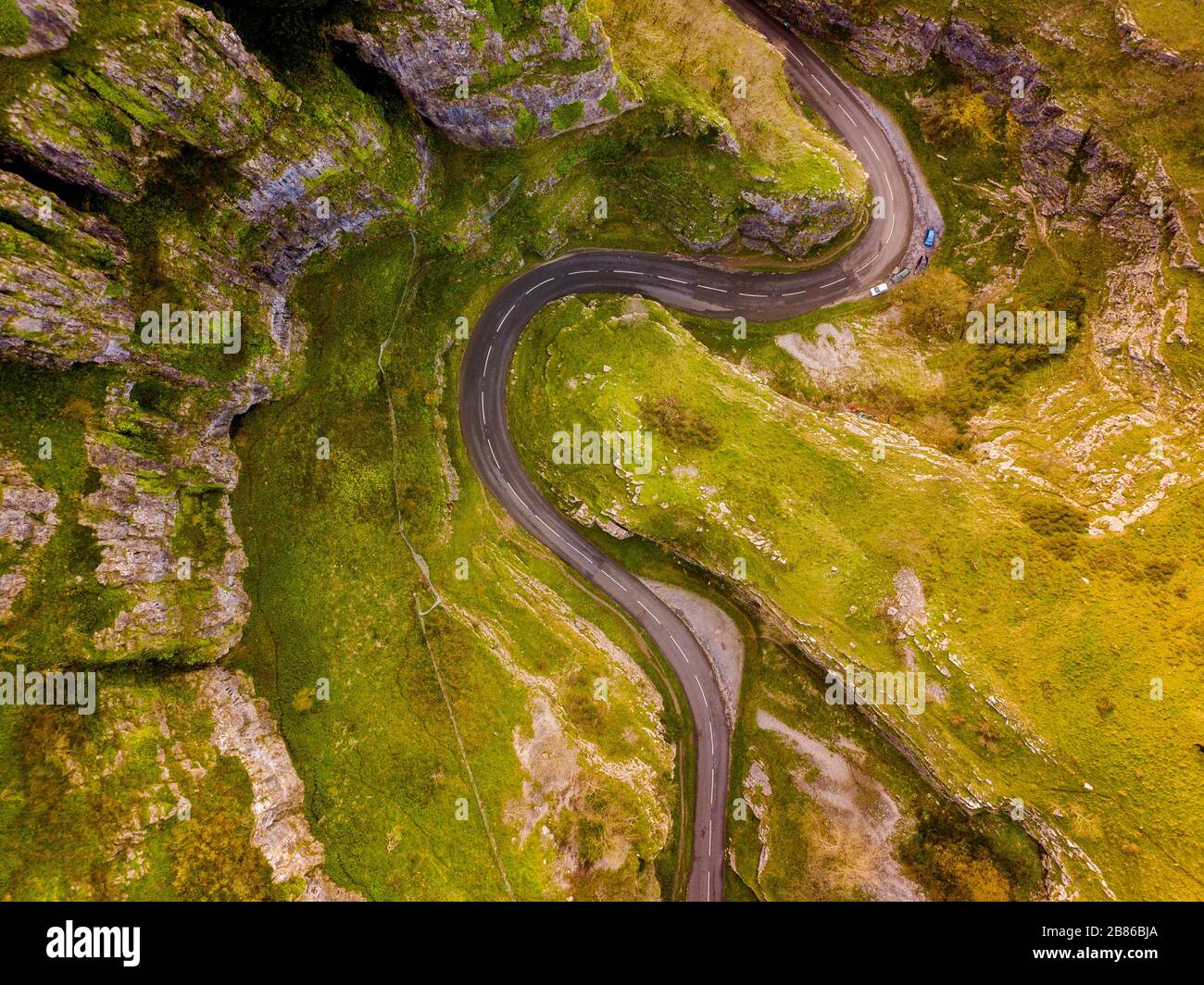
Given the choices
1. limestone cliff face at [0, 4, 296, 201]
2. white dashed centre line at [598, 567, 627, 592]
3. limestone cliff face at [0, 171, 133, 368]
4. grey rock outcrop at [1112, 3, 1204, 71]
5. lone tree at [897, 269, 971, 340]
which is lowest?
white dashed centre line at [598, 567, 627, 592]

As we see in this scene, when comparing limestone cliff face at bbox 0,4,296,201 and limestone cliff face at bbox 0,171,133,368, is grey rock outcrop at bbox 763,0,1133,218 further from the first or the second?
limestone cliff face at bbox 0,171,133,368

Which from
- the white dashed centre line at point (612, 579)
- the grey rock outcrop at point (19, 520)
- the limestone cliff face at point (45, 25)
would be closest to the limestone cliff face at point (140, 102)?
the limestone cliff face at point (45, 25)

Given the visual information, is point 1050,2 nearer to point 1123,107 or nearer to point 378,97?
point 1123,107

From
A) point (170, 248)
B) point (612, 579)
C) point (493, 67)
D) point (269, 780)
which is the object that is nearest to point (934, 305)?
point (612, 579)

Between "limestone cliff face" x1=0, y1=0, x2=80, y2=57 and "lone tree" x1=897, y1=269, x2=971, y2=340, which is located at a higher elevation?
"limestone cliff face" x1=0, y1=0, x2=80, y2=57

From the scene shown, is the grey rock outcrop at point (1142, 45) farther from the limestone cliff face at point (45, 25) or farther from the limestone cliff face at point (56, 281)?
the limestone cliff face at point (56, 281)

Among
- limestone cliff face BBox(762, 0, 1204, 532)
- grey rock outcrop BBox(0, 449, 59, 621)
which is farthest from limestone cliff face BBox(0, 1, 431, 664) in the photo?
limestone cliff face BBox(762, 0, 1204, 532)

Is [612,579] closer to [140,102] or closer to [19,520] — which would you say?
[19,520]
